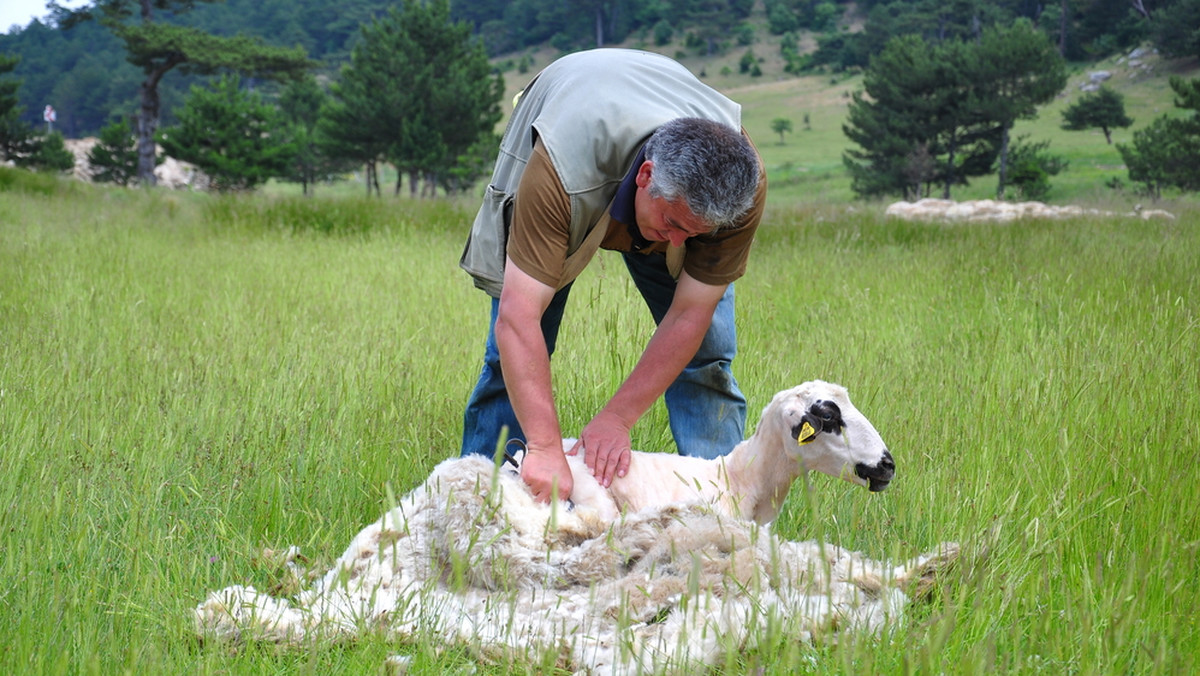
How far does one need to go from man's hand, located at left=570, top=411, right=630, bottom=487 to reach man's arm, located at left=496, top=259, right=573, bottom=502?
0.24 m

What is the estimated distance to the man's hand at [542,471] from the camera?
9.81ft

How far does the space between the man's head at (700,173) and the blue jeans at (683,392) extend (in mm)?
1009

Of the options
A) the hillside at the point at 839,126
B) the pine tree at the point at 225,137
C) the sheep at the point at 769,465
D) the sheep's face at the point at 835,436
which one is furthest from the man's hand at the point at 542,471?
the pine tree at the point at 225,137

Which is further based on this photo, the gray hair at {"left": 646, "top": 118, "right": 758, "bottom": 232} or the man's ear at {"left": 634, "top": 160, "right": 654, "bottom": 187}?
the man's ear at {"left": 634, "top": 160, "right": 654, "bottom": 187}

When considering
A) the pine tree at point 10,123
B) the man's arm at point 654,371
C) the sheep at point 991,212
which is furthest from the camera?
the pine tree at point 10,123

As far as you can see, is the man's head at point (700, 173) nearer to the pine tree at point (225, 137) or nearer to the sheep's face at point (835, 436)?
the sheep's face at point (835, 436)

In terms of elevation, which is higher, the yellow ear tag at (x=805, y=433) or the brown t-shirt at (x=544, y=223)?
the brown t-shirt at (x=544, y=223)

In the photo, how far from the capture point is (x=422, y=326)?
6137 mm

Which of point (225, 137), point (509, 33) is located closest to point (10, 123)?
point (225, 137)

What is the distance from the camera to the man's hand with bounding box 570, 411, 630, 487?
3.24 meters

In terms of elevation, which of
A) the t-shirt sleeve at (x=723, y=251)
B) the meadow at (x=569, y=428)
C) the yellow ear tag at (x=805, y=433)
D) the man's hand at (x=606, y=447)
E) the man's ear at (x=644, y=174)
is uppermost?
the man's ear at (x=644, y=174)

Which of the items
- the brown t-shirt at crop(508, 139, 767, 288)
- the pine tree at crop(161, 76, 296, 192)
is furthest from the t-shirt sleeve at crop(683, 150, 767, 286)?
the pine tree at crop(161, 76, 296, 192)

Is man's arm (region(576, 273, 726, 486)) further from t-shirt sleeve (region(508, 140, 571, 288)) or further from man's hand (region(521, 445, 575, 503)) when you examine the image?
t-shirt sleeve (region(508, 140, 571, 288))

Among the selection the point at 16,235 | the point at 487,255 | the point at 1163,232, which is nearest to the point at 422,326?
the point at 487,255
